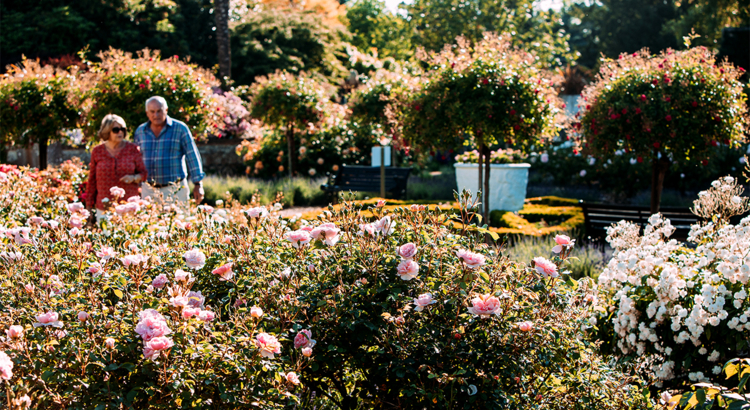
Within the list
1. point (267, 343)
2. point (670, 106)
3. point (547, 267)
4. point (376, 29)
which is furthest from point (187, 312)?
point (376, 29)

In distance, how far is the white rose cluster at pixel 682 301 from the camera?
2.73 m

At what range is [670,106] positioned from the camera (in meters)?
5.89

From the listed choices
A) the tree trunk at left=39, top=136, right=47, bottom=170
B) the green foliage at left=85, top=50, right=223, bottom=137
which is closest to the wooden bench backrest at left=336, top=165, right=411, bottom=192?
the green foliage at left=85, top=50, right=223, bottom=137

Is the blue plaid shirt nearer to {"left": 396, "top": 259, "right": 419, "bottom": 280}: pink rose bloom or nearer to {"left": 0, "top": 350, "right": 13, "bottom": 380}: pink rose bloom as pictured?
{"left": 396, "top": 259, "right": 419, "bottom": 280}: pink rose bloom

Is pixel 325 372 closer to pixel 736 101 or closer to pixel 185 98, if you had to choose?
pixel 736 101

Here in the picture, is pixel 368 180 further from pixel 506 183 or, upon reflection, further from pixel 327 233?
pixel 327 233

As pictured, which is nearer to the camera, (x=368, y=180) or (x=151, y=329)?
(x=151, y=329)

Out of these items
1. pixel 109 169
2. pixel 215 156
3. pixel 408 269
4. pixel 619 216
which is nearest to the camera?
pixel 408 269

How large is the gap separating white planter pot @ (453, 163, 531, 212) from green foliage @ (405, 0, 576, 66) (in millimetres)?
13405

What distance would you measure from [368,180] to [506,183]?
9.55 ft

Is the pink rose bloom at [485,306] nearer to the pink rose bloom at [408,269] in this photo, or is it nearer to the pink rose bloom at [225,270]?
the pink rose bloom at [408,269]

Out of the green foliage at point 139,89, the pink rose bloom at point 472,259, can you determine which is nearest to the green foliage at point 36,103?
the green foliage at point 139,89

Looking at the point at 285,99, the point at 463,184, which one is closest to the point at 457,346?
the point at 463,184

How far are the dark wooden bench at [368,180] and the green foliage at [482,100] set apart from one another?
3563mm
